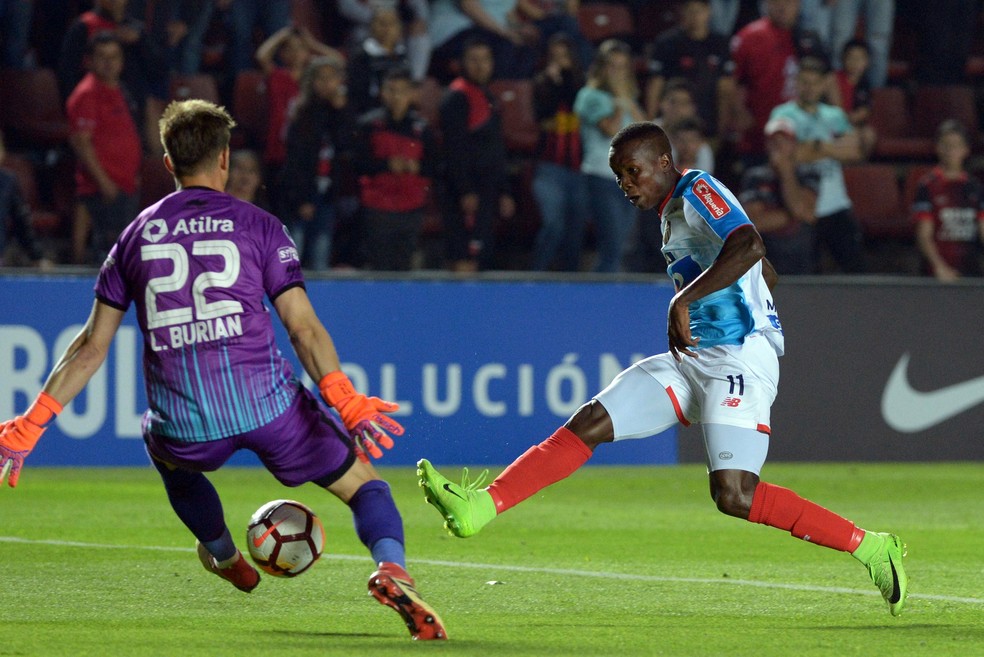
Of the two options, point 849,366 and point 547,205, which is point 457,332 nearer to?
point 547,205

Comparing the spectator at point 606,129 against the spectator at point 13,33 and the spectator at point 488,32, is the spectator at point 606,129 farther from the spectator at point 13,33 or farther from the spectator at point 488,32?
the spectator at point 13,33

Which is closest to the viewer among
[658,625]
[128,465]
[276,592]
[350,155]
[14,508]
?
[658,625]

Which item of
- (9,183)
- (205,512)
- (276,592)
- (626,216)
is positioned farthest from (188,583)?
(626,216)

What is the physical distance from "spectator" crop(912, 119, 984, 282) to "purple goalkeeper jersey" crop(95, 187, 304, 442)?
10.8m

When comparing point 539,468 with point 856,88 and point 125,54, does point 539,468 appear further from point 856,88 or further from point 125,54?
point 856,88

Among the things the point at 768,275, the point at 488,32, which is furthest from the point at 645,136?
the point at 488,32

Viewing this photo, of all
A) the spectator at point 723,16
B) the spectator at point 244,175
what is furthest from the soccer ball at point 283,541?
the spectator at point 723,16

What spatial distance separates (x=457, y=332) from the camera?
13.6 metres

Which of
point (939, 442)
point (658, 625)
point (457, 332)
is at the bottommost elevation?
point (939, 442)

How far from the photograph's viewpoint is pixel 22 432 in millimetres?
5516

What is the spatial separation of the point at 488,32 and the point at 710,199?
9149 mm

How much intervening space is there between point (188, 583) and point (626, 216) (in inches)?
317

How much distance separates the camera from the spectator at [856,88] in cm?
1616

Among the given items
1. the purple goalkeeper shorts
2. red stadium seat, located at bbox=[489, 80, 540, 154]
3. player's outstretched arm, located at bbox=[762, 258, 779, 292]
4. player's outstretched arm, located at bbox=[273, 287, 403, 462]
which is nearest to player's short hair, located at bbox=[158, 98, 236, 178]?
player's outstretched arm, located at bbox=[273, 287, 403, 462]
